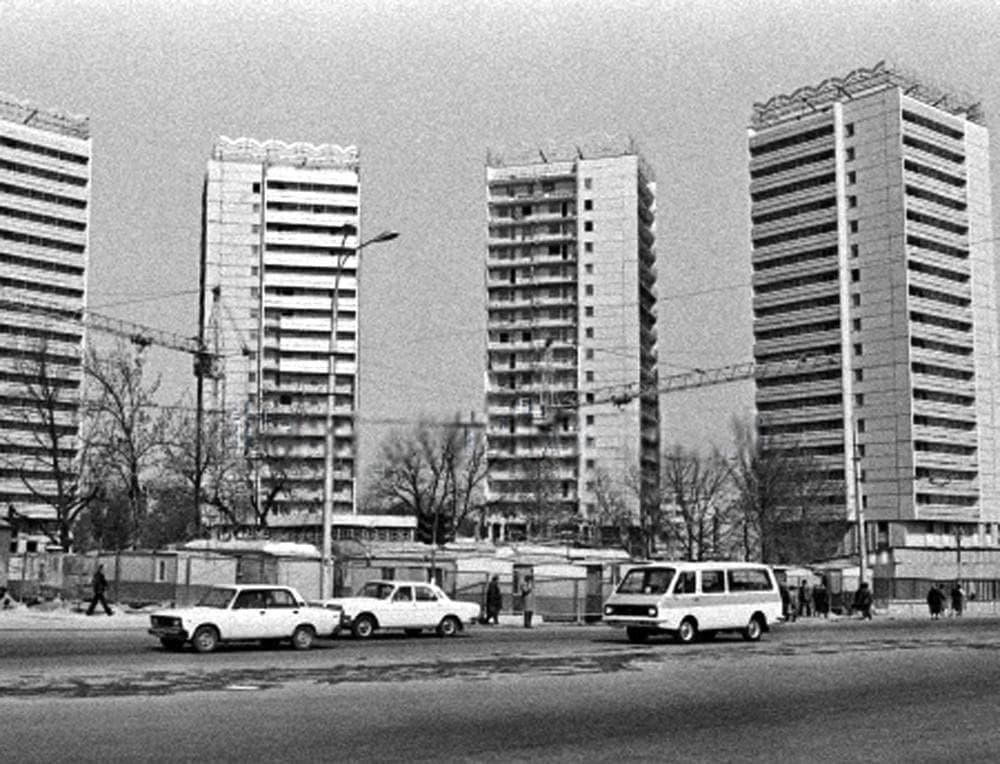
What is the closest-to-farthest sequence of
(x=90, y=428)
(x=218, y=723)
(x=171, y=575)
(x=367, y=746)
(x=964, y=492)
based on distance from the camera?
(x=367, y=746) < (x=218, y=723) < (x=171, y=575) < (x=90, y=428) < (x=964, y=492)

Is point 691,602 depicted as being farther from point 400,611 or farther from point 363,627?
point 363,627

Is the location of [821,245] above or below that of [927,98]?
below

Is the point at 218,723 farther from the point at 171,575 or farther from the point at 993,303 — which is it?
the point at 993,303

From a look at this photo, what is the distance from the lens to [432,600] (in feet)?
110

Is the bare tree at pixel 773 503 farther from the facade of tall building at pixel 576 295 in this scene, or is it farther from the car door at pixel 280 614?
the car door at pixel 280 614

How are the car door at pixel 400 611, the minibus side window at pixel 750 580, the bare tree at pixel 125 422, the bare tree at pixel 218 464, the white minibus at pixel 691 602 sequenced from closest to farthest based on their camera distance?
the white minibus at pixel 691 602, the minibus side window at pixel 750 580, the car door at pixel 400 611, the bare tree at pixel 125 422, the bare tree at pixel 218 464

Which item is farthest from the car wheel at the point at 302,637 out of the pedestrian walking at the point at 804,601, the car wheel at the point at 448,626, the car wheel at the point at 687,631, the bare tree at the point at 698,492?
the bare tree at the point at 698,492

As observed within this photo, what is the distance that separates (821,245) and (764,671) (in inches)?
4803

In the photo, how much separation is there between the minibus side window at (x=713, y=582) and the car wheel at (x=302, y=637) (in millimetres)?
9273

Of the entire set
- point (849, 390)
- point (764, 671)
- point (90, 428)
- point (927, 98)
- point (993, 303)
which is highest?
point (927, 98)

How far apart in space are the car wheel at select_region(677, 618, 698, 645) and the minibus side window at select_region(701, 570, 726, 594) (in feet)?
2.62

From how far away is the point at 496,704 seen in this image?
16.9 m

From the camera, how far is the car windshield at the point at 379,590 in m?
33.1

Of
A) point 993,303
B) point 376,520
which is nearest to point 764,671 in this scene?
point 376,520
